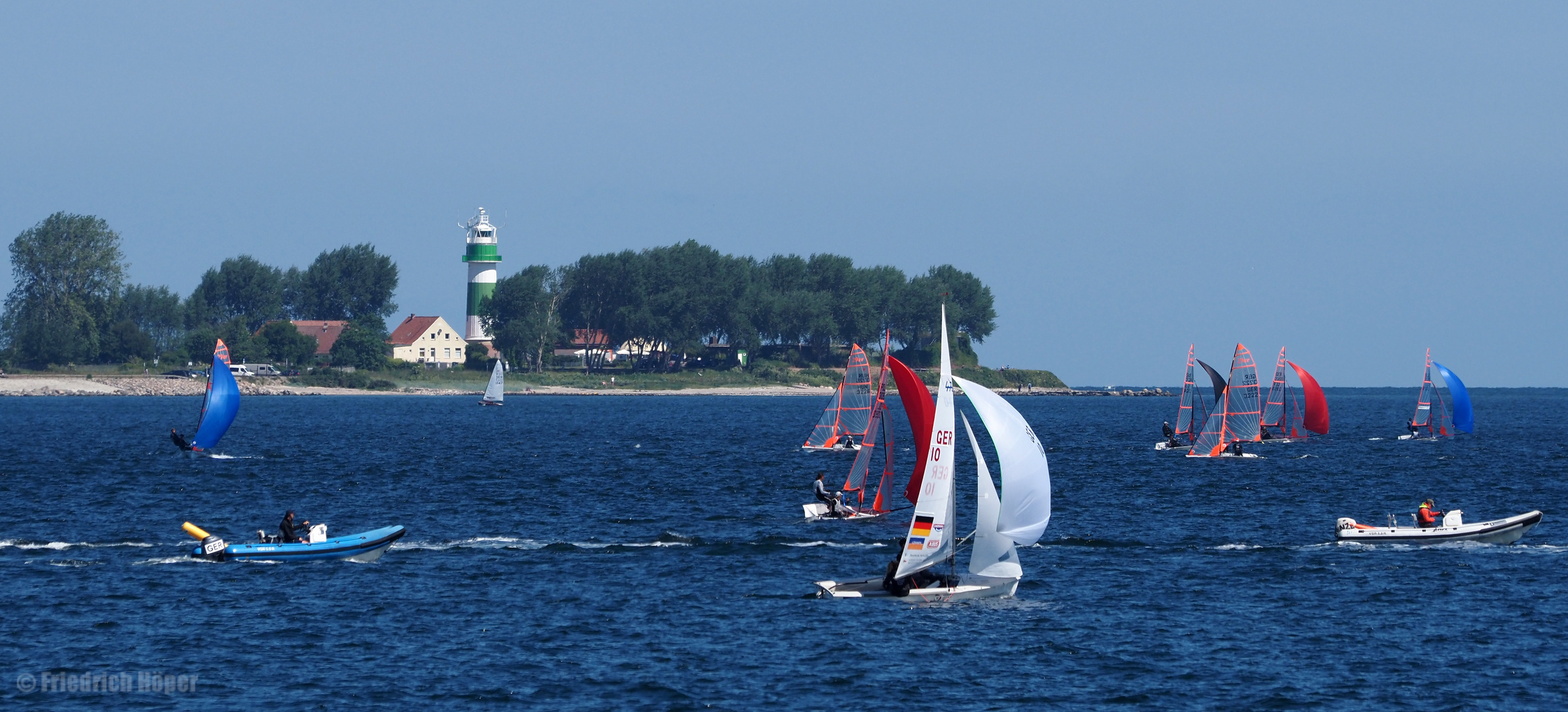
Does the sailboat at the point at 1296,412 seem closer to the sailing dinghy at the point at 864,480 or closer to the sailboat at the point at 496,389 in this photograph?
the sailing dinghy at the point at 864,480

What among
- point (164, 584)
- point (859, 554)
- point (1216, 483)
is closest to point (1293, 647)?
point (859, 554)

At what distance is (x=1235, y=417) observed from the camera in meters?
88.7

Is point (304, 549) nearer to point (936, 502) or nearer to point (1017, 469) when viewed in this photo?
point (936, 502)

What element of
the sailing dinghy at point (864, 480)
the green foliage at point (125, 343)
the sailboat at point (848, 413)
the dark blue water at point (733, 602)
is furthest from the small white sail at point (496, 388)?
the sailing dinghy at point (864, 480)

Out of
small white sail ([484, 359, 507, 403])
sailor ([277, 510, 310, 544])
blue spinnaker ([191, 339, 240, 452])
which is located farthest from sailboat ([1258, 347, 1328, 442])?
small white sail ([484, 359, 507, 403])

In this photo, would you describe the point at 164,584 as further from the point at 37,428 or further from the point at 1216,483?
the point at 37,428

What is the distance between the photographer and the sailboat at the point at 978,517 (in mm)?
34938

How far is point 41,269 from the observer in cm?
19300

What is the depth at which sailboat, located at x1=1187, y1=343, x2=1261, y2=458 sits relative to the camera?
84.4m

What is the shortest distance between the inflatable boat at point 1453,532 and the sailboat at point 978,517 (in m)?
15.4

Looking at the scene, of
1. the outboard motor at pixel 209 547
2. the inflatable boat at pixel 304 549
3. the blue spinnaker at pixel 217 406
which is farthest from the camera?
the blue spinnaker at pixel 217 406

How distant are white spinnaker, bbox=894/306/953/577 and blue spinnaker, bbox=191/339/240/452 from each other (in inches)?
1995

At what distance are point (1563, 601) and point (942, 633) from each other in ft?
53.6

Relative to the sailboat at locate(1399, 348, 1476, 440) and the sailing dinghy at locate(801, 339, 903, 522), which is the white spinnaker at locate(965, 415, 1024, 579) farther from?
the sailboat at locate(1399, 348, 1476, 440)
